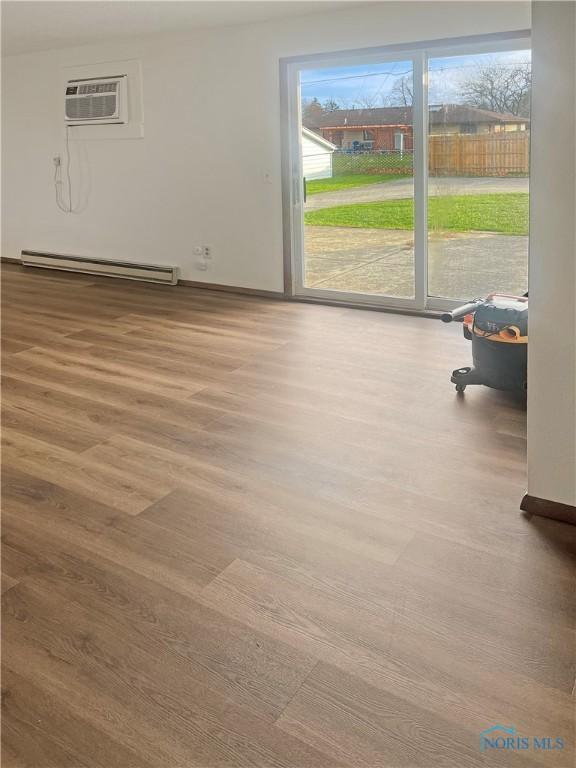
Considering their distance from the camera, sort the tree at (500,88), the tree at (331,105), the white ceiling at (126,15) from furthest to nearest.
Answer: the tree at (331,105) → the white ceiling at (126,15) → the tree at (500,88)

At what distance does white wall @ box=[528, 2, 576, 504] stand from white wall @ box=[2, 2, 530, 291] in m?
2.90

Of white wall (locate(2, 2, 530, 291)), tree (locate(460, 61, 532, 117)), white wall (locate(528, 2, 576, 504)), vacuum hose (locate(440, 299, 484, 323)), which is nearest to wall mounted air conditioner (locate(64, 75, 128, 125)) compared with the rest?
white wall (locate(2, 2, 530, 291))

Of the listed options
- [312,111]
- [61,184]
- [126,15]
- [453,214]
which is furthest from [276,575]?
[61,184]

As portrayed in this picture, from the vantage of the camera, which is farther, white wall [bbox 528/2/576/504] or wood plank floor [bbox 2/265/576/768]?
white wall [bbox 528/2/576/504]

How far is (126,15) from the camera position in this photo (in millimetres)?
5539

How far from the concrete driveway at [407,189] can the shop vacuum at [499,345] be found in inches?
66.2

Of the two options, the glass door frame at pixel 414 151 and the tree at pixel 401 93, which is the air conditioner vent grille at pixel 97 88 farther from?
the tree at pixel 401 93

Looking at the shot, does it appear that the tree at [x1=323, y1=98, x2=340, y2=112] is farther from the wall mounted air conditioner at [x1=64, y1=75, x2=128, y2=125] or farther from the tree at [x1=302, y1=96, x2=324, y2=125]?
the wall mounted air conditioner at [x1=64, y1=75, x2=128, y2=125]

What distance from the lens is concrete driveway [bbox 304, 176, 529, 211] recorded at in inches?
204

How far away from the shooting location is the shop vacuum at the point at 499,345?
3568 mm

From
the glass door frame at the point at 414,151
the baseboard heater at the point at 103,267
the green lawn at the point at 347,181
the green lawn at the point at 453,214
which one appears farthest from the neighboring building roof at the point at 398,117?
the baseboard heater at the point at 103,267

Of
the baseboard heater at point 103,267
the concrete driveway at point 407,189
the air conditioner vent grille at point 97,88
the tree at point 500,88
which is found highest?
the air conditioner vent grille at point 97,88

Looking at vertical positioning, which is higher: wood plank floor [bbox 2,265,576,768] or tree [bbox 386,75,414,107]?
tree [bbox 386,75,414,107]

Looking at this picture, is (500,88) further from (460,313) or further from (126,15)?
(126,15)
